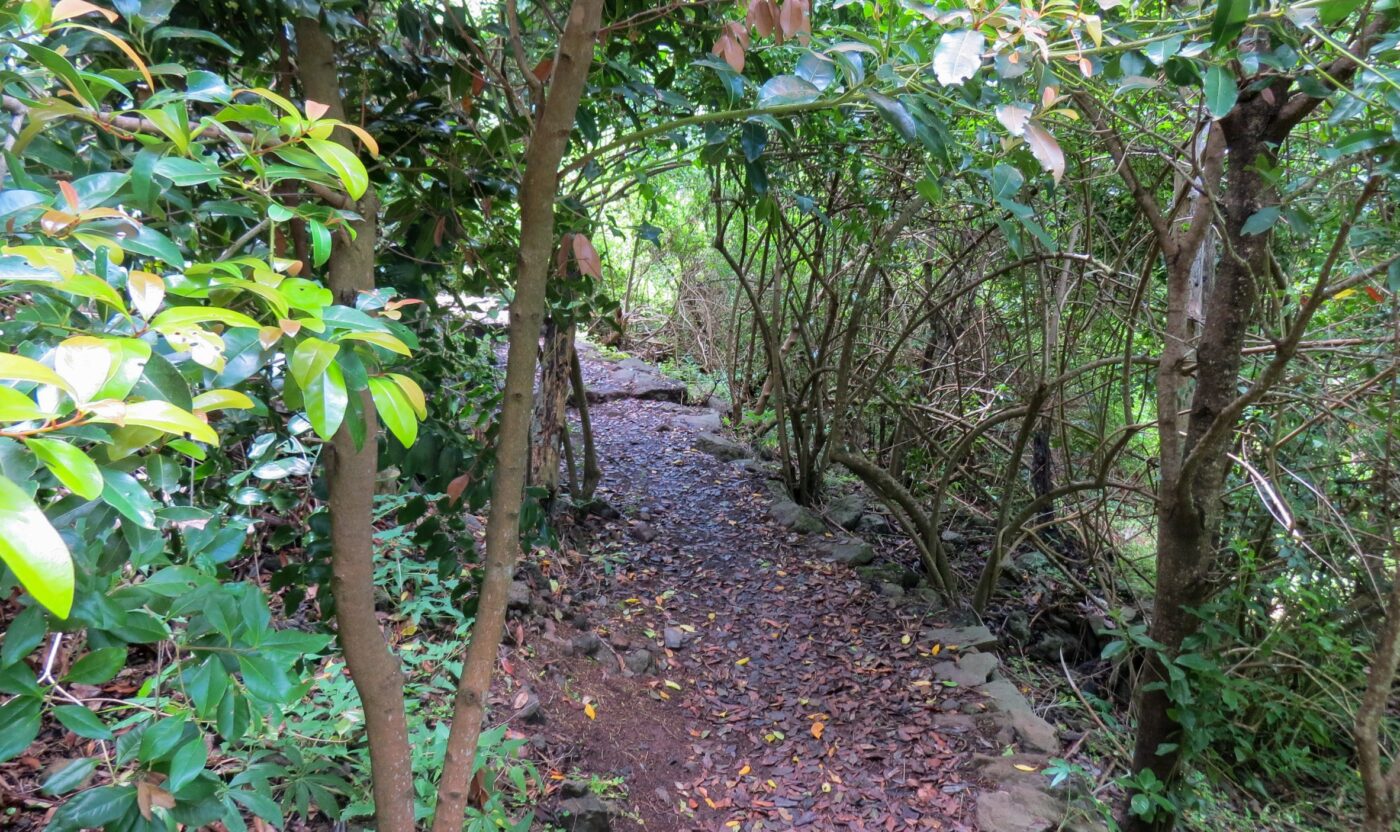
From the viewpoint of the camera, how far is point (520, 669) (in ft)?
9.91

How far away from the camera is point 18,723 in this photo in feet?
2.62

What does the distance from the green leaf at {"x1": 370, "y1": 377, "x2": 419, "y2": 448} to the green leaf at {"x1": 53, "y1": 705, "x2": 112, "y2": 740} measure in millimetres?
554

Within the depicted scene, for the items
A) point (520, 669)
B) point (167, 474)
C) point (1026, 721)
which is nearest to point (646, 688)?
point (520, 669)

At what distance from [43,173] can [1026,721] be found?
3.82m

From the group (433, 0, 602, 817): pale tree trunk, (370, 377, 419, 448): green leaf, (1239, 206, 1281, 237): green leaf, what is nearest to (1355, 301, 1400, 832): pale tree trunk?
(1239, 206, 1281, 237): green leaf

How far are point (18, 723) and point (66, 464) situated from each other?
1.88 ft

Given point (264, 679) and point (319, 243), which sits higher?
point (319, 243)

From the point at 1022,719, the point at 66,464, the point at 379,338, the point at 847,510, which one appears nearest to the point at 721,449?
the point at 847,510

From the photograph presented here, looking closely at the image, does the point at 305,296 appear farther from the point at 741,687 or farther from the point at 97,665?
the point at 741,687

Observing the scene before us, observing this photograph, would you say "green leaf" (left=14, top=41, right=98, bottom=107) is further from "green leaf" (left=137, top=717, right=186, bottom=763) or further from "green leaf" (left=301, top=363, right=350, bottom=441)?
"green leaf" (left=137, top=717, right=186, bottom=763)

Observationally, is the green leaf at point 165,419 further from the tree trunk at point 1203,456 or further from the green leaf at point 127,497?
the tree trunk at point 1203,456

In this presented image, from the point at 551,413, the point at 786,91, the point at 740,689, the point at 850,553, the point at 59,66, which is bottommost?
the point at 740,689

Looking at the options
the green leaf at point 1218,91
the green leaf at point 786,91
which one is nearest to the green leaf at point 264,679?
the green leaf at point 786,91

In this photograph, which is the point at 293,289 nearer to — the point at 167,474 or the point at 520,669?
the point at 167,474
